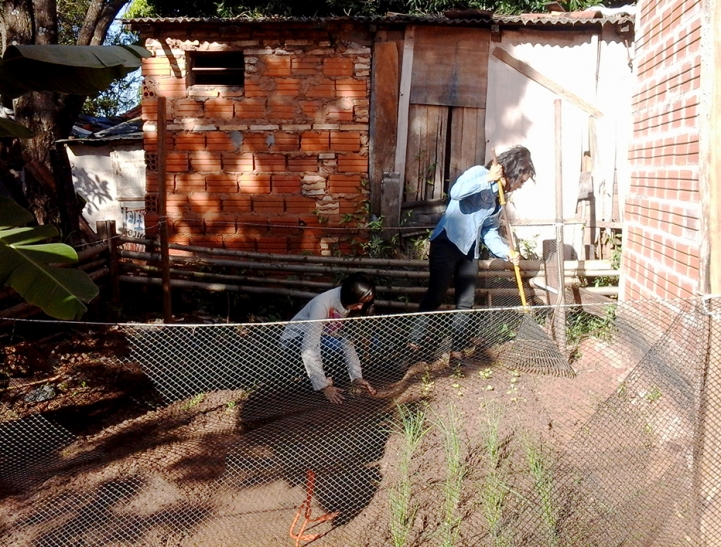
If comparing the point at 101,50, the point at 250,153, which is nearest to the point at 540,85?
the point at 250,153

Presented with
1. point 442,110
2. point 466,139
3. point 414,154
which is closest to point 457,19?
point 442,110

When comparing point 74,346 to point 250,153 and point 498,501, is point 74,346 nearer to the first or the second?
point 250,153

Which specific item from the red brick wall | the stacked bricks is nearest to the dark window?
the stacked bricks

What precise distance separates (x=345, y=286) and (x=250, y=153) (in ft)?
12.9

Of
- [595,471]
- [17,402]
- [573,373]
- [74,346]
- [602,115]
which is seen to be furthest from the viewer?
[602,115]

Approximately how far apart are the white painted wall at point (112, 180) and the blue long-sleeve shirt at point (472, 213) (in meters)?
7.12

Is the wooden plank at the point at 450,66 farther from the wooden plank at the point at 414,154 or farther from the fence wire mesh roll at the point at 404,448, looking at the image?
the fence wire mesh roll at the point at 404,448

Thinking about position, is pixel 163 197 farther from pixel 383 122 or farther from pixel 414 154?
pixel 414 154

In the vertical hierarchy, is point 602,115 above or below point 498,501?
above

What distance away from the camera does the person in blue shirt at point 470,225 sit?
5465mm

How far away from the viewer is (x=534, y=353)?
186 inches

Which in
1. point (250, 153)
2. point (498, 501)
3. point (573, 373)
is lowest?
point (498, 501)

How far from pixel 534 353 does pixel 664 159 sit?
1.46 meters

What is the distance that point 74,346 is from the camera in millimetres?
6074
